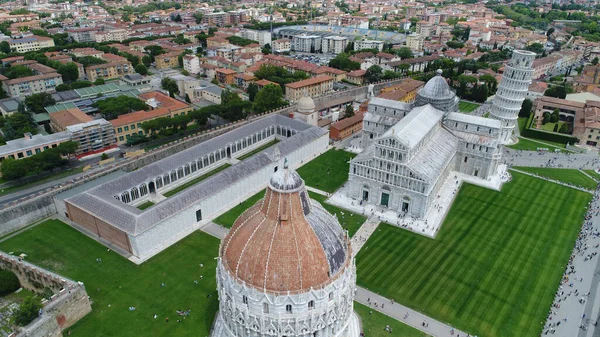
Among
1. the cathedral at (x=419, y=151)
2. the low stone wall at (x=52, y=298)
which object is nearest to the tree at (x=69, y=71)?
the low stone wall at (x=52, y=298)

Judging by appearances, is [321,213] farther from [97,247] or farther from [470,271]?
[97,247]

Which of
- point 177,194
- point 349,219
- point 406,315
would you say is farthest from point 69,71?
point 406,315

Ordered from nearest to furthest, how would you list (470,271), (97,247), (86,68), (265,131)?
(470,271)
(97,247)
(265,131)
(86,68)

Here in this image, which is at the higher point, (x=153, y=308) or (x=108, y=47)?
(x=108, y=47)

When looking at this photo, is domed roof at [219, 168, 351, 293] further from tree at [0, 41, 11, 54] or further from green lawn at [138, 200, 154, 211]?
tree at [0, 41, 11, 54]

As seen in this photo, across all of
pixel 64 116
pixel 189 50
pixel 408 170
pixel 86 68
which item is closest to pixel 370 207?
pixel 408 170

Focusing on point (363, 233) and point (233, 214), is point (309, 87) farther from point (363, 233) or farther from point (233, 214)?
point (363, 233)
